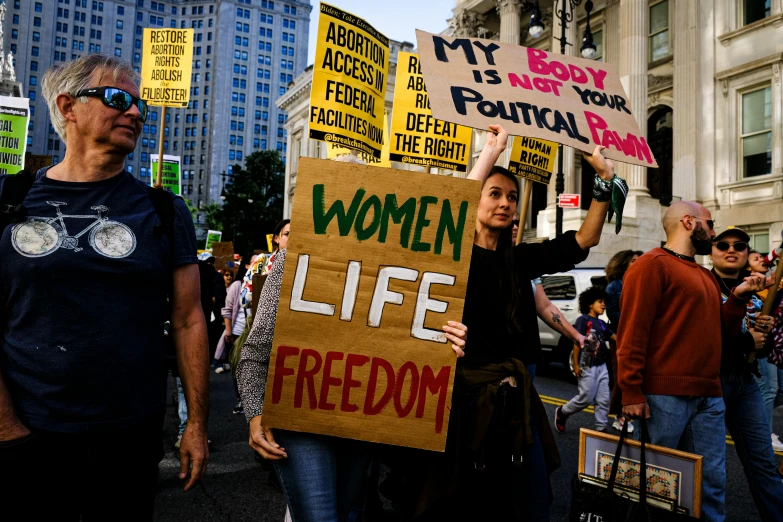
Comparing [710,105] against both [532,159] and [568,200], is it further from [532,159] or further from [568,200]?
[532,159]

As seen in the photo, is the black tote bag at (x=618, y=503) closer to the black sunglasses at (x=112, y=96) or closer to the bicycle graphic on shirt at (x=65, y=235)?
the bicycle graphic on shirt at (x=65, y=235)

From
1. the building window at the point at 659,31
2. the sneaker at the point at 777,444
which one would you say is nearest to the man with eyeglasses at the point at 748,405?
the sneaker at the point at 777,444

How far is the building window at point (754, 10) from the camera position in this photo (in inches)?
731

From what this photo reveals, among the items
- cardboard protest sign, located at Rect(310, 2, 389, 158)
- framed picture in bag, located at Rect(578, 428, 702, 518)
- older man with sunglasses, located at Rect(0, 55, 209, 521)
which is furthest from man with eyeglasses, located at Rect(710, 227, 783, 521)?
cardboard protest sign, located at Rect(310, 2, 389, 158)

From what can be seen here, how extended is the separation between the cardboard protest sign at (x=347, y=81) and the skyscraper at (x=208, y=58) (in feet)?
392

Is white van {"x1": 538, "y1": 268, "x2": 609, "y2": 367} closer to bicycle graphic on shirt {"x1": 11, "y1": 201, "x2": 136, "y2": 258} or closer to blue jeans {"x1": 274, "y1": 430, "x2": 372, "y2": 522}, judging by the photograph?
blue jeans {"x1": 274, "y1": 430, "x2": 372, "y2": 522}

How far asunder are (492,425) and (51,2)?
144 m

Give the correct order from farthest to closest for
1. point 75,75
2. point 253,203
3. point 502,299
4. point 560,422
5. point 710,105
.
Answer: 1. point 253,203
2. point 710,105
3. point 560,422
4. point 502,299
5. point 75,75

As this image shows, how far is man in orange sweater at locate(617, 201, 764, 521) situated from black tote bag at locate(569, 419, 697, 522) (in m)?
0.31

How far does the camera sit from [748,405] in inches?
149

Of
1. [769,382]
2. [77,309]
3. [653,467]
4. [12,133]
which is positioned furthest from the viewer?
[12,133]

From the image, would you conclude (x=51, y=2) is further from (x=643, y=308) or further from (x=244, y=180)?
(x=643, y=308)

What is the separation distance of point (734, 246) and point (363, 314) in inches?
111

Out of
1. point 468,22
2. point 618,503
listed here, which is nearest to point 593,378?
point 618,503
